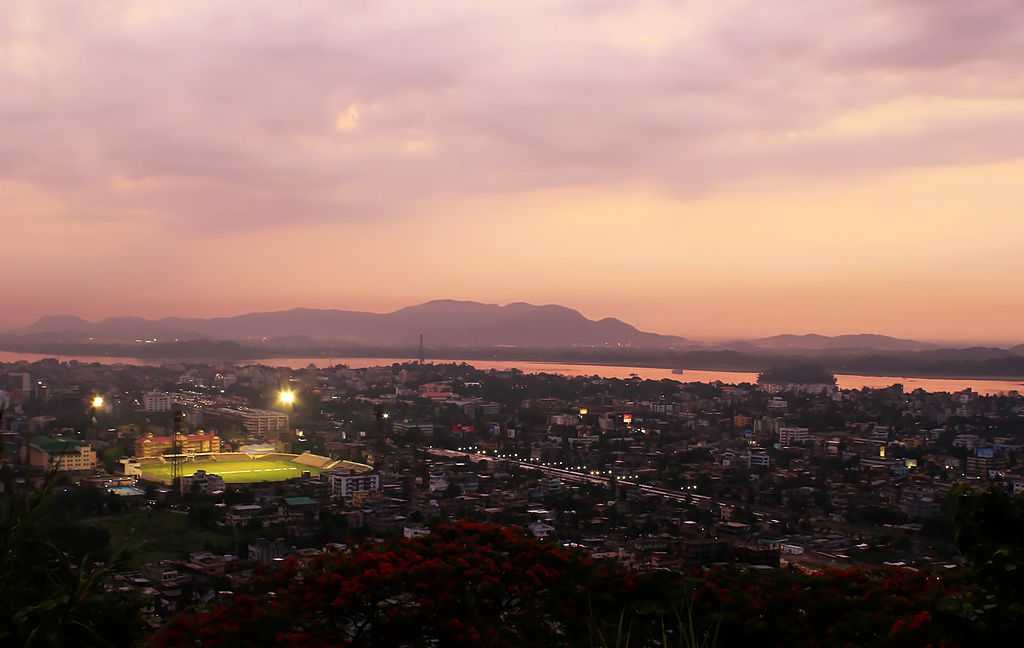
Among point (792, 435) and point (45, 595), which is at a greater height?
point (45, 595)

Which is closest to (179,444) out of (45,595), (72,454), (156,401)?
(72,454)

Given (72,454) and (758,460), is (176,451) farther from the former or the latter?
(758,460)

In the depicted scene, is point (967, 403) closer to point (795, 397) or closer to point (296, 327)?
point (795, 397)

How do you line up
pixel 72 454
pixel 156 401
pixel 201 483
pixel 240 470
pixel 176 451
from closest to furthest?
pixel 72 454 < pixel 201 483 < pixel 176 451 < pixel 240 470 < pixel 156 401

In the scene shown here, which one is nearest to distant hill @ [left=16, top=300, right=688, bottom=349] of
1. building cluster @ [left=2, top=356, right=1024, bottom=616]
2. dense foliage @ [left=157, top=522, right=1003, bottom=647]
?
building cluster @ [left=2, top=356, right=1024, bottom=616]

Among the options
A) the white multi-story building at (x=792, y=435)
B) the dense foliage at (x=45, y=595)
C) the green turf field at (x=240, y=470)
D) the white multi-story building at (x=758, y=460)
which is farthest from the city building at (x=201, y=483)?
the white multi-story building at (x=792, y=435)

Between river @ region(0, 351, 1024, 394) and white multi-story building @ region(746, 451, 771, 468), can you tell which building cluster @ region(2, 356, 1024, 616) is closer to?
white multi-story building @ region(746, 451, 771, 468)
